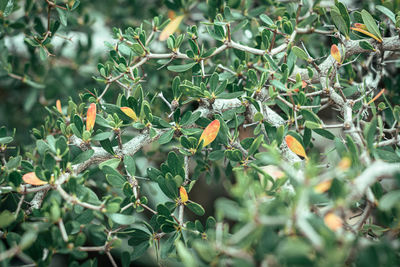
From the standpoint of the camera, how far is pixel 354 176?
0.61m

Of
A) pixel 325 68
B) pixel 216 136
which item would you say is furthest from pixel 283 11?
pixel 216 136

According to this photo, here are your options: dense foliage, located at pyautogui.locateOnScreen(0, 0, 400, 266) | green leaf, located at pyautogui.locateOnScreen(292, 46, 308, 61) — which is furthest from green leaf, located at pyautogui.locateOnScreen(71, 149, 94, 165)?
green leaf, located at pyautogui.locateOnScreen(292, 46, 308, 61)

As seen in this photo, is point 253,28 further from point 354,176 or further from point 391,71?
point 354,176

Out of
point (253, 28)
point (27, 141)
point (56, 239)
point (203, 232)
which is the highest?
point (253, 28)

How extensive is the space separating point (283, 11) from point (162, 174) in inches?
28.6

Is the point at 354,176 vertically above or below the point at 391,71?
above

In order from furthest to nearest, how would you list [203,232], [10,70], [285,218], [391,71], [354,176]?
1. [391,71]
2. [10,70]
3. [203,232]
4. [354,176]
5. [285,218]

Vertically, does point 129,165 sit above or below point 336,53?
below

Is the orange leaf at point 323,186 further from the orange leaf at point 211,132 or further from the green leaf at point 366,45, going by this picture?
the green leaf at point 366,45

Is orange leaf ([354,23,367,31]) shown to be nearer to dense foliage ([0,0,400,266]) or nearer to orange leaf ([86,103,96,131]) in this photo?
dense foliage ([0,0,400,266])

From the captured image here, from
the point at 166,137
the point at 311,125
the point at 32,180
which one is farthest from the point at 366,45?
the point at 32,180

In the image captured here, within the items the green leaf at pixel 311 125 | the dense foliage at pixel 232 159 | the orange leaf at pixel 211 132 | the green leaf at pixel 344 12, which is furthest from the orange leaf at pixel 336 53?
the orange leaf at pixel 211 132

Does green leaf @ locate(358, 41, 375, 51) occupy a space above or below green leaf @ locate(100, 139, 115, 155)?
above

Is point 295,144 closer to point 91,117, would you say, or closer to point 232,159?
point 232,159
